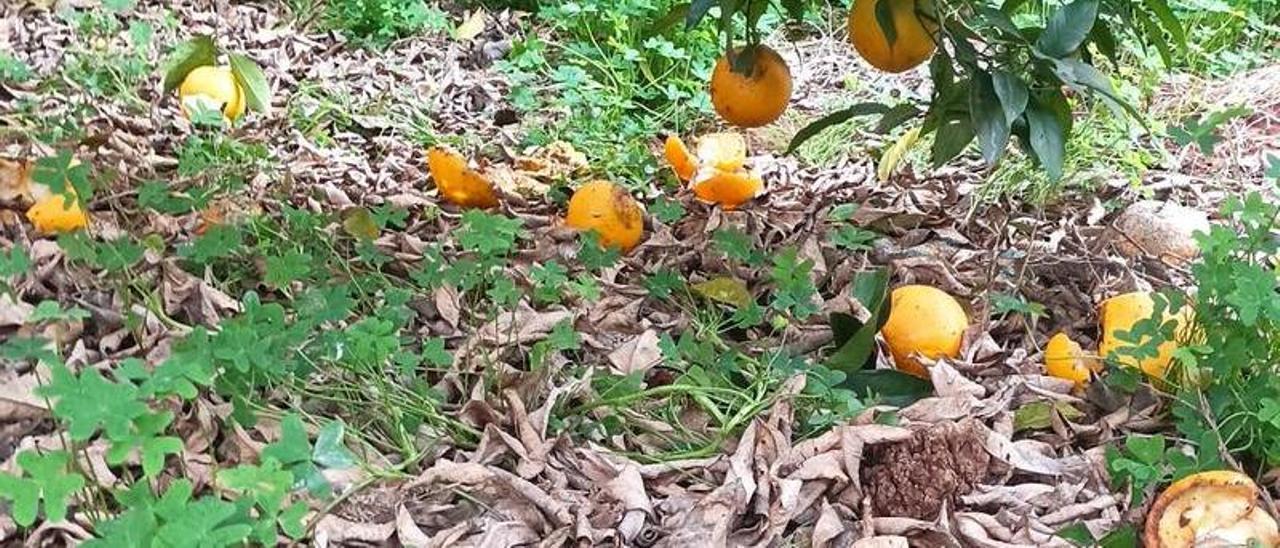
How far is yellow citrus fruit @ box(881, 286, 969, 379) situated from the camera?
190cm

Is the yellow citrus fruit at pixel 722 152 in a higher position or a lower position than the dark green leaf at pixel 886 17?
lower

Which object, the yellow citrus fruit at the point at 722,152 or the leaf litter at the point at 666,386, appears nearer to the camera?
the leaf litter at the point at 666,386

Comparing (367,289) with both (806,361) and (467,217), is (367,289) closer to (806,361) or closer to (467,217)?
(467,217)

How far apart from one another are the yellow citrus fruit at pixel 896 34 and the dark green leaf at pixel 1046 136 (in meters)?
0.17

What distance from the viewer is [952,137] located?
196cm

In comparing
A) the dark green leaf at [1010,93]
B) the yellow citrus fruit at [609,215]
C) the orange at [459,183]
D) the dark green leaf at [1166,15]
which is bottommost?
the orange at [459,183]

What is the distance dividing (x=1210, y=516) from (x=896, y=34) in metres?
0.73

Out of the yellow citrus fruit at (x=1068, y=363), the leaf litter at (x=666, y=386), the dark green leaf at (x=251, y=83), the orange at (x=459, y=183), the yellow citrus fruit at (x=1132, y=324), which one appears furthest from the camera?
the dark green leaf at (x=251, y=83)

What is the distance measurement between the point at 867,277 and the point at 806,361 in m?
0.24

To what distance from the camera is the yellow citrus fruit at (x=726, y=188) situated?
2.61 m

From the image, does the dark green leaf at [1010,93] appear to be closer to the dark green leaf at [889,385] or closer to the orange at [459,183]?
the dark green leaf at [889,385]

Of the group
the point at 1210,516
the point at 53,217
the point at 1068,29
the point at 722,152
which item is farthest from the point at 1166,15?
the point at 53,217

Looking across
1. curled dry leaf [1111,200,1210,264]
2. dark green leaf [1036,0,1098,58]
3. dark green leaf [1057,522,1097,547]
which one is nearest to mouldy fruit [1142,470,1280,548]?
dark green leaf [1057,522,1097,547]

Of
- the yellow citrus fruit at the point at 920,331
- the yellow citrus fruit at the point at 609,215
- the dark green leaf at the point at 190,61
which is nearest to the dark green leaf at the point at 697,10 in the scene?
the yellow citrus fruit at the point at 920,331
